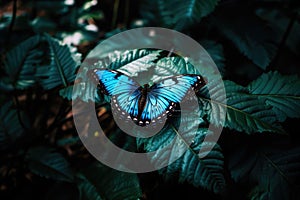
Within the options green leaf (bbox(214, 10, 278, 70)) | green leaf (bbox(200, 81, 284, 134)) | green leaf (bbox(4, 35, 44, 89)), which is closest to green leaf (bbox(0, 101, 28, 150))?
green leaf (bbox(4, 35, 44, 89))

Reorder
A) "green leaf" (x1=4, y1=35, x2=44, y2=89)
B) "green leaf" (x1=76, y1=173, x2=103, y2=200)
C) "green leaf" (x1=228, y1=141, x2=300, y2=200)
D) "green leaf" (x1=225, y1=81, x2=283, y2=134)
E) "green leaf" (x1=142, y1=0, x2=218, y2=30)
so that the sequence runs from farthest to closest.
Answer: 1. "green leaf" (x1=4, y1=35, x2=44, y2=89)
2. "green leaf" (x1=142, y1=0, x2=218, y2=30)
3. "green leaf" (x1=76, y1=173, x2=103, y2=200)
4. "green leaf" (x1=228, y1=141, x2=300, y2=200)
5. "green leaf" (x1=225, y1=81, x2=283, y2=134)

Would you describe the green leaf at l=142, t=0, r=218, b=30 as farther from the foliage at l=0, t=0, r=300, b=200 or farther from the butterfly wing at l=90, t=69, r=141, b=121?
the butterfly wing at l=90, t=69, r=141, b=121

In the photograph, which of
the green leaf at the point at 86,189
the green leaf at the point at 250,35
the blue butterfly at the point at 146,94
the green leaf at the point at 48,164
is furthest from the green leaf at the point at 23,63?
the green leaf at the point at 250,35

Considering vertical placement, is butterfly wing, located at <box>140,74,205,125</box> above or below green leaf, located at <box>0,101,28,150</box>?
above

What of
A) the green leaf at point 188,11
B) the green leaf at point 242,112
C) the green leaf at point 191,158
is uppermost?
the green leaf at point 188,11

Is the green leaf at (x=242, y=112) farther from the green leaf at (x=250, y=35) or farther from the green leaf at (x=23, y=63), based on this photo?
the green leaf at (x=23, y=63)

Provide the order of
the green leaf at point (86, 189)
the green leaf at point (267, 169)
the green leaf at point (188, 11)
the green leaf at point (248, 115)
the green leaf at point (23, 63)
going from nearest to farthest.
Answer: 1. the green leaf at point (248, 115)
2. the green leaf at point (267, 169)
3. the green leaf at point (86, 189)
4. the green leaf at point (188, 11)
5. the green leaf at point (23, 63)
